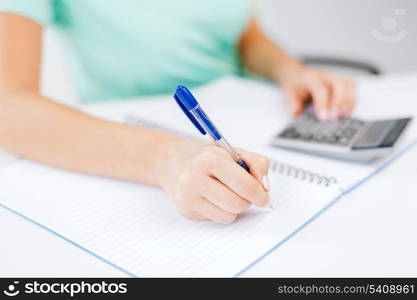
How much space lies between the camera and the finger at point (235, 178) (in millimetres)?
592

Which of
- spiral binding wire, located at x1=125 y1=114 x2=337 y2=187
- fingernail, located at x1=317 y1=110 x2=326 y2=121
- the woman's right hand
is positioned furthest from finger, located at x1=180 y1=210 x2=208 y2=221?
fingernail, located at x1=317 y1=110 x2=326 y2=121

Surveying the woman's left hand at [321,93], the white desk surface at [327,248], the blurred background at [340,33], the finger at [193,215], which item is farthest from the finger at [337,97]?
the finger at [193,215]

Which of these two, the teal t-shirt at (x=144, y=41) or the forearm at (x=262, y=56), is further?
the forearm at (x=262, y=56)

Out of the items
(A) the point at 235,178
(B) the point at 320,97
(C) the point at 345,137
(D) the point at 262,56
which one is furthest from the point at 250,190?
(D) the point at 262,56

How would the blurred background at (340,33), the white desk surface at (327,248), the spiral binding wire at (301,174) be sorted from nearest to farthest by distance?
the white desk surface at (327,248) < the spiral binding wire at (301,174) < the blurred background at (340,33)

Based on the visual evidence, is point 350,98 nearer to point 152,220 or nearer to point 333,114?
point 333,114

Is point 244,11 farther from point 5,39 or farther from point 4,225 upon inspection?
point 4,225

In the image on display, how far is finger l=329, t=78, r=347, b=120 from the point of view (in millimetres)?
885

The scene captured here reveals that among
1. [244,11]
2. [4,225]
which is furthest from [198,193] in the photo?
[244,11]

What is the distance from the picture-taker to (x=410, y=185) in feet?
2.27

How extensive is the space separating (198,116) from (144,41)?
0.44m

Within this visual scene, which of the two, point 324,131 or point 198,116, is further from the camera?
point 324,131

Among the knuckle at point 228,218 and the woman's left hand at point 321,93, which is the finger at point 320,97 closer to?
the woman's left hand at point 321,93

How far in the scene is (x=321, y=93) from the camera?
3.01 ft
